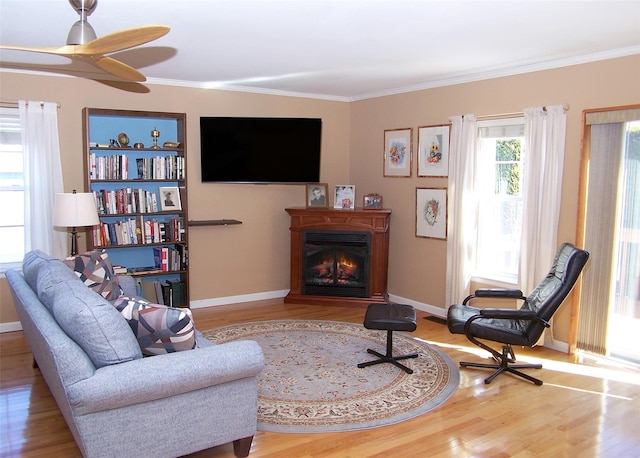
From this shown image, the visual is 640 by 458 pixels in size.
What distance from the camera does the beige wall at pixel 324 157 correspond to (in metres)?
4.66

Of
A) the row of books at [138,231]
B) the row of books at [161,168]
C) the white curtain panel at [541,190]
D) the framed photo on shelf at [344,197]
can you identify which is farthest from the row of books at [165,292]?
the white curtain panel at [541,190]

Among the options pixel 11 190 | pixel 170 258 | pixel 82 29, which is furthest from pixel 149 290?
pixel 82 29

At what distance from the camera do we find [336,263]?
6.27m

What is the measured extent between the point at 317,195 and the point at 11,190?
3.34 metres

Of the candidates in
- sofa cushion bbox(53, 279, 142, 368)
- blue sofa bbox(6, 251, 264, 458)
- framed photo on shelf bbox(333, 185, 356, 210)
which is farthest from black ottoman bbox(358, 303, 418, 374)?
framed photo on shelf bbox(333, 185, 356, 210)

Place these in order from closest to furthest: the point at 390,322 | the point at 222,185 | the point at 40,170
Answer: the point at 390,322, the point at 40,170, the point at 222,185

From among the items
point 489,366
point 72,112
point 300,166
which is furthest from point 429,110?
point 72,112

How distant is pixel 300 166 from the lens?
6184mm

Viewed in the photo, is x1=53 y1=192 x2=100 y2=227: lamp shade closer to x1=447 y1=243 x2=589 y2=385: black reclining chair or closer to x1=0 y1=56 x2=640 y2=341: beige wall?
x1=0 y1=56 x2=640 y2=341: beige wall

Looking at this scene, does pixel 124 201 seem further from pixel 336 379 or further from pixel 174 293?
pixel 336 379

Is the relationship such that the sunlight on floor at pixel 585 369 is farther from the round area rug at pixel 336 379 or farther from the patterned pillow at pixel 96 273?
the patterned pillow at pixel 96 273

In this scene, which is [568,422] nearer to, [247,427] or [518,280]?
[518,280]

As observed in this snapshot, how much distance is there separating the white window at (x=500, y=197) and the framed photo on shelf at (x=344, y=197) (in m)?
1.67

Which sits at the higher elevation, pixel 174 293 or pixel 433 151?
pixel 433 151
